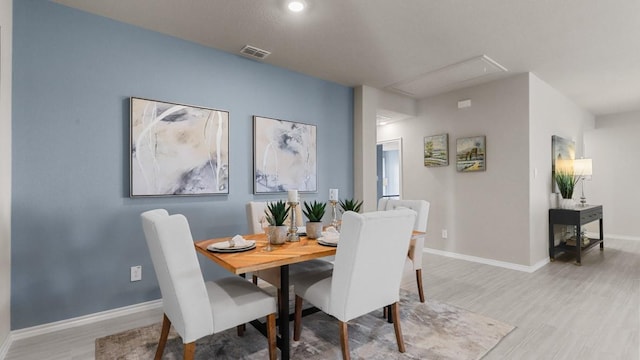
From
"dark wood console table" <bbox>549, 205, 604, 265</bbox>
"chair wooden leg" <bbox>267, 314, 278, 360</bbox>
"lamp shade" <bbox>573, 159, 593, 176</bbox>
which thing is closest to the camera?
"chair wooden leg" <bbox>267, 314, 278, 360</bbox>

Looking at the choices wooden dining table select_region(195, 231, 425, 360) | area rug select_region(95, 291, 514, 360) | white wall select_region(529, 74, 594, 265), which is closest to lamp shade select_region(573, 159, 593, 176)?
white wall select_region(529, 74, 594, 265)

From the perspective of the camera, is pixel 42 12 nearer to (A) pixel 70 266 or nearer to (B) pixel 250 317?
(A) pixel 70 266

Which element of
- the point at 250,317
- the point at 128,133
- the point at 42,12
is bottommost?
the point at 250,317

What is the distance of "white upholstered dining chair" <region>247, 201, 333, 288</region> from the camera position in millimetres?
2311

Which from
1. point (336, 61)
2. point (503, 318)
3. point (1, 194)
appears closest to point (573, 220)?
point (503, 318)

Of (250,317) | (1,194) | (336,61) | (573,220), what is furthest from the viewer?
(573,220)

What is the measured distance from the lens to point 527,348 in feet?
6.71

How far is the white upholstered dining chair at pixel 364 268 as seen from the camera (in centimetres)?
169

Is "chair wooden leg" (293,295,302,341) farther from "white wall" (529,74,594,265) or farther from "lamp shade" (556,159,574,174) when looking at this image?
"lamp shade" (556,159,574,174)

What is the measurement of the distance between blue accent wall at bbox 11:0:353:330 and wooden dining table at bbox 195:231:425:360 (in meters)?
1.02

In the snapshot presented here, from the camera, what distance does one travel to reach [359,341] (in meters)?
2.13

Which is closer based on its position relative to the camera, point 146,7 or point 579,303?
point 146,7

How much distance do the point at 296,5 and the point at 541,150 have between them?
3584mm

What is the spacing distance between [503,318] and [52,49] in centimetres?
403
